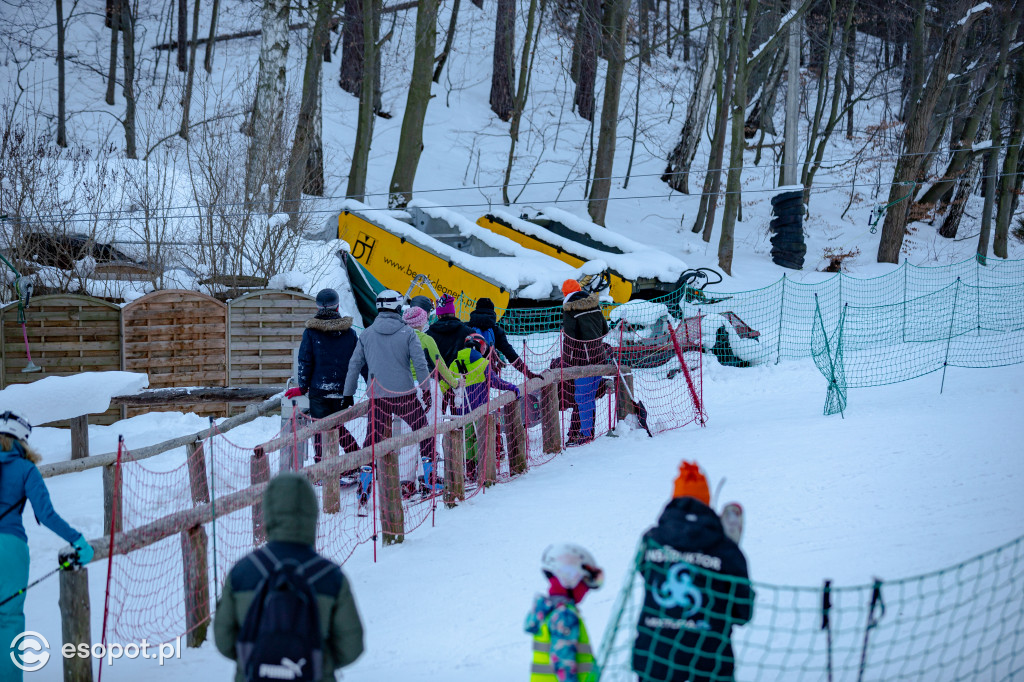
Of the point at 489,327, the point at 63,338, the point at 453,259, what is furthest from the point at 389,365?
the point at 453,259

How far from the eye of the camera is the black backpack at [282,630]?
9.48 feet

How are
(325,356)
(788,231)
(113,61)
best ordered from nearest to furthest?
(325,356) → (788,231) → (113,61)

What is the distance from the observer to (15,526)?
439 centimetres

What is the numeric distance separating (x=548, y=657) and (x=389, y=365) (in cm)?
438

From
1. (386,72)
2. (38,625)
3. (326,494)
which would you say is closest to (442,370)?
(326,494)

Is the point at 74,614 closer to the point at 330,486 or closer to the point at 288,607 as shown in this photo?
the point at 288,607

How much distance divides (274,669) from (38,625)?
3565 mm

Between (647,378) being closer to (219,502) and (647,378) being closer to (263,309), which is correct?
(263,309)

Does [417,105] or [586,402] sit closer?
[586,402]

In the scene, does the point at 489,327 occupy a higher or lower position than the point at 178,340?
higher

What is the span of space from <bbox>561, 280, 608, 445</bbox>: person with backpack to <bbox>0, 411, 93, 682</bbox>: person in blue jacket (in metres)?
5.83

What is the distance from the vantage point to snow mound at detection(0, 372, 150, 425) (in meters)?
8.92

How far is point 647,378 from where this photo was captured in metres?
12.0

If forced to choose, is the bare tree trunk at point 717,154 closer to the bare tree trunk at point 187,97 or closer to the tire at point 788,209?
the tire at point 788,209
